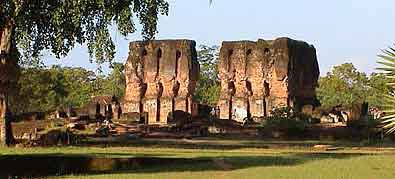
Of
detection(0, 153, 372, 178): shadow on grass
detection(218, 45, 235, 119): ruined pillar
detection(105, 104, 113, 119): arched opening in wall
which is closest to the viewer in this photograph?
detection(0, 153, 372, 178): shadow on grass

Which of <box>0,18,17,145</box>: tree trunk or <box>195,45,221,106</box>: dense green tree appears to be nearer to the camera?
<box>0,18,17,145</box>: tree trunk

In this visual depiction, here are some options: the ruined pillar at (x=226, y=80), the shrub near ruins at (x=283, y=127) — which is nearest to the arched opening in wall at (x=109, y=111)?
the ruined pillar at (x=226, y=80)

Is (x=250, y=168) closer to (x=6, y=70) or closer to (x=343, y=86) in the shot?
(x=6, y=70)

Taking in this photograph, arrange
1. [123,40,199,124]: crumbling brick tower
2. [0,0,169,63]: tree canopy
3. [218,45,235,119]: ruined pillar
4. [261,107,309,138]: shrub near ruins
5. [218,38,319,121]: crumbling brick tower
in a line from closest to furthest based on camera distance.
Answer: [0,0,169,63]: tree canopy → [261,107,309,138]: shrub near ruins → [218,38,319,121]: crumbling brick tower → [123,40,199,124]: crumbling brick tower → [218,45,235,119]: ruined pillar

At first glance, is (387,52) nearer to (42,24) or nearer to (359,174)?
(359,174)

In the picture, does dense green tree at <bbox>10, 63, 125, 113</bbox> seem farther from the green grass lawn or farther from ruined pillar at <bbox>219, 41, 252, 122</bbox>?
the green grass lawn

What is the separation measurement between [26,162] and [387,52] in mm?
8404

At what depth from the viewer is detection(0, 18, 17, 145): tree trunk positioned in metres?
18.9

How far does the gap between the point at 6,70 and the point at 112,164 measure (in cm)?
591

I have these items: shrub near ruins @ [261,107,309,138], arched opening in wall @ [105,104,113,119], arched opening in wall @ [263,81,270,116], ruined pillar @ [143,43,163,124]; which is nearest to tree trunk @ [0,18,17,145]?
shrub near ruins @ [261,107,309,138]

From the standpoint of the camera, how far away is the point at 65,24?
18.1m

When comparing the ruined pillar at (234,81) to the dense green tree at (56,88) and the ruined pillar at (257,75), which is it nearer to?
the ruined pillar at (257,75)

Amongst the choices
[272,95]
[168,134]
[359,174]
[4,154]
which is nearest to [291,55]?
[272,95]

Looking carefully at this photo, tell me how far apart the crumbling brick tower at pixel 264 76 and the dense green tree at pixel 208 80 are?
59.4 ft
